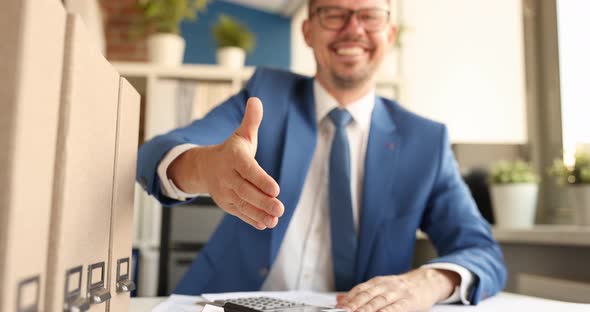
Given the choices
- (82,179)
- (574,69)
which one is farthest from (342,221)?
(574,69)

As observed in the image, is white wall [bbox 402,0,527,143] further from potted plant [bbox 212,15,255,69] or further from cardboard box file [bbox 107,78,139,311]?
cardboard box file [bbox 107,78,139,311]

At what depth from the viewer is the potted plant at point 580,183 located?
1.52 meters

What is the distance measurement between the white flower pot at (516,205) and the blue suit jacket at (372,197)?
595mm

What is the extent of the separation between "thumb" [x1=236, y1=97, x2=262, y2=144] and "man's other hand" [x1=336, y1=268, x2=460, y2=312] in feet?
0.89

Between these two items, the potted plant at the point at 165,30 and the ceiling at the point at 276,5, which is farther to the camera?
the ceiling at the point at 276,5

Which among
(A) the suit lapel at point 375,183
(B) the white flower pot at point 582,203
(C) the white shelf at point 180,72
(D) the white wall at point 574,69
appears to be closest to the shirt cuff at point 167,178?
(A) the suit lapel at point 375,183

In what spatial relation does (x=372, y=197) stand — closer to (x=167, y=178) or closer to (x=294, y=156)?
(x=294, y=156)

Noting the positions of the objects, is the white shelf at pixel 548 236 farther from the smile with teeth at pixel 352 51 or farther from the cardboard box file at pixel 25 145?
the cardboard box file at pixel 25 145

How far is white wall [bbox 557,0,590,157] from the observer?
181cm

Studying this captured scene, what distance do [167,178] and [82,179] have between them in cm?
43

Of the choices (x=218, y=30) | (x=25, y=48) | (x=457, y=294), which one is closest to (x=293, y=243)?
(x=457, y=294)

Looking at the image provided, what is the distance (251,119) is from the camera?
65 centimetres

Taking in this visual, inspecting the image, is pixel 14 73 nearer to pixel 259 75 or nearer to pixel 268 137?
pixel 268 137

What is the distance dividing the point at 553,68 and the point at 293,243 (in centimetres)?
134
